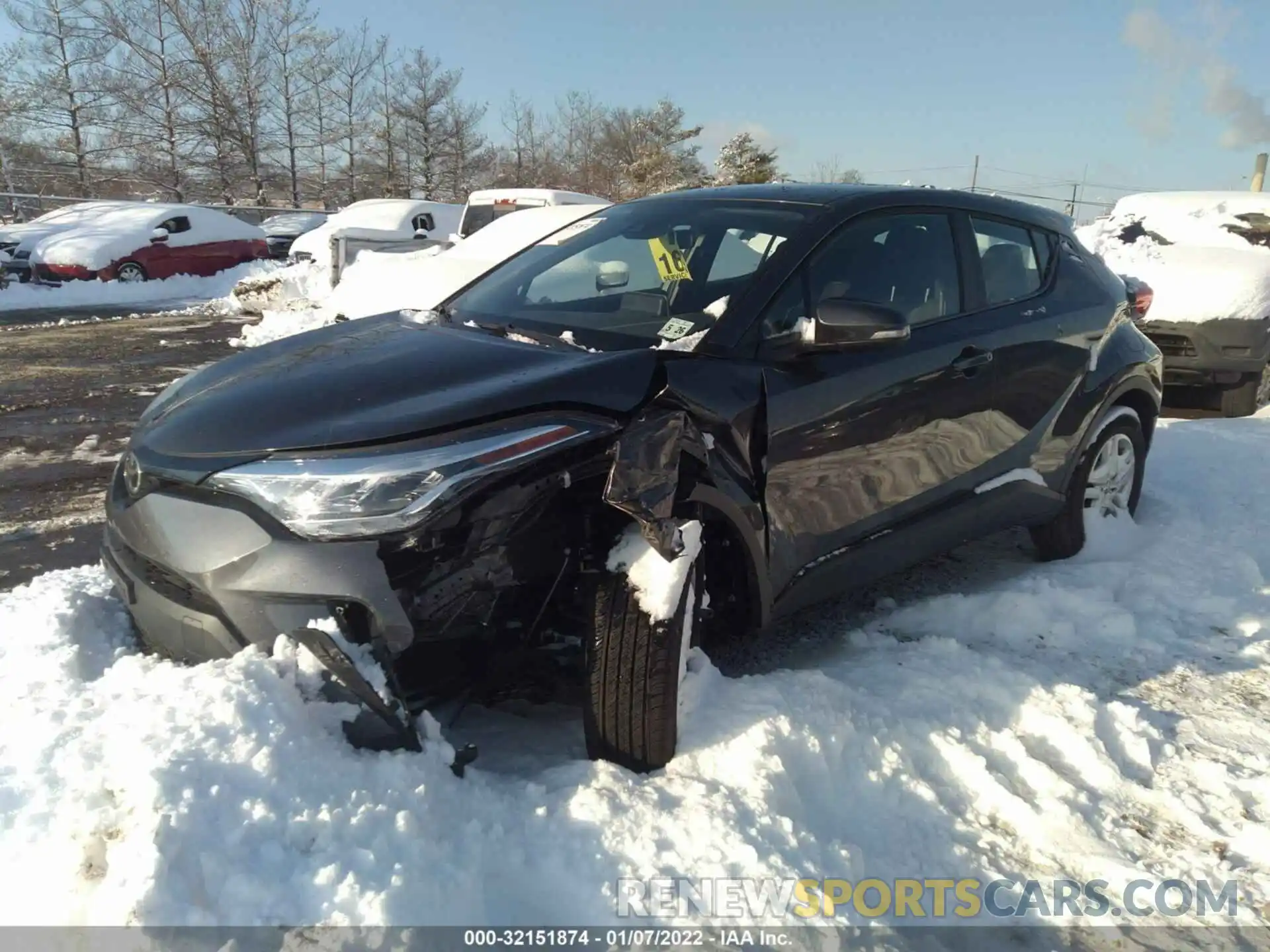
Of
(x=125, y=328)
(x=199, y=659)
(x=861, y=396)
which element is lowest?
(x=125, y=328)

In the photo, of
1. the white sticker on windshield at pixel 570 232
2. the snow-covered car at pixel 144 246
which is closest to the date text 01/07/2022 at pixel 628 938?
the white sticker on windshield at pixel 570 232

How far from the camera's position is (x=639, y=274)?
3.21 meters

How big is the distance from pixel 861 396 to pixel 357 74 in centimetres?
4094

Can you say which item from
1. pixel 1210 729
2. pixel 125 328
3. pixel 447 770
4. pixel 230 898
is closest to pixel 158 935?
pixel 230 898

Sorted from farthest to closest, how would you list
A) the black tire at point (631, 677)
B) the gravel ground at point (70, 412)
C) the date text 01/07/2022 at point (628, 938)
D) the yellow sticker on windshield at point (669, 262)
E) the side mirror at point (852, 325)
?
1. the gravel ground at point (70, 412)
2. the yellow sticker on windshield at point (669, 262)
3. the side mirror at point (852, 325)
4. the black tire at point (631, 677)
5. the date text 01/07/2022 at point (628, 938)

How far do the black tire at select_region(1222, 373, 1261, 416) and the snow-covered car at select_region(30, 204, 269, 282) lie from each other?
16690mm

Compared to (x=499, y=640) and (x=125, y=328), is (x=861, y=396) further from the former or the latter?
(x=125, y=328)

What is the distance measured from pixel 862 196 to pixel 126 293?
52.2 ft

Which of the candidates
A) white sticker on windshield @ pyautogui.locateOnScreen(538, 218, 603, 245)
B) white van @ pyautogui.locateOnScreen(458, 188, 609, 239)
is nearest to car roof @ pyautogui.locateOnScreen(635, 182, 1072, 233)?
white sticker on windshield @ pyautogui.locateOnScreen(538, 218, 603, 245)

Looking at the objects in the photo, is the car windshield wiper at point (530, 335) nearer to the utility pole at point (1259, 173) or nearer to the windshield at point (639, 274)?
the windshield at point (639, 274)

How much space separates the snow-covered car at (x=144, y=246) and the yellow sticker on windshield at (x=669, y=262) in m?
16.0

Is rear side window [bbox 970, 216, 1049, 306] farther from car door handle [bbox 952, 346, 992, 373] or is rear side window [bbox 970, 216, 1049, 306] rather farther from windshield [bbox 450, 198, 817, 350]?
windshield [bbox 450, 198, 817, 350]

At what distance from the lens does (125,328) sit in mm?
11773

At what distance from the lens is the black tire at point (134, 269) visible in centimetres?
1593
